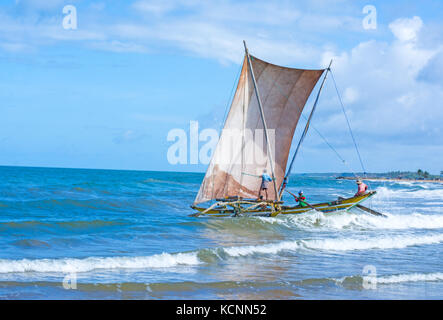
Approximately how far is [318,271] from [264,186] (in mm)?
11569

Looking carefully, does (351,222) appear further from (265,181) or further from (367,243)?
(367,243)

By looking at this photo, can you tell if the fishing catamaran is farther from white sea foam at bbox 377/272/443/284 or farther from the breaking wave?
white sea foam at bbox 377/272/443/284

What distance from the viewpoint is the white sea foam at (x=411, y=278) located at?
12.6 m

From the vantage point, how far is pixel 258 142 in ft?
81.7

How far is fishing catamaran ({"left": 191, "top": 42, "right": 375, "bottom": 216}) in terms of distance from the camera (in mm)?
24250

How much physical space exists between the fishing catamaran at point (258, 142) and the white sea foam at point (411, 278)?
11.4 meters

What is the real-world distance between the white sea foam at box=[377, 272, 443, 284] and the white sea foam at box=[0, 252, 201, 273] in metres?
5.34

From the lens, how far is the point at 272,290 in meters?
11.4

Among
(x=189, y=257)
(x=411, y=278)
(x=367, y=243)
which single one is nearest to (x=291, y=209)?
(x=367, y=243)

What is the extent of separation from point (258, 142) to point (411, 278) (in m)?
13.0

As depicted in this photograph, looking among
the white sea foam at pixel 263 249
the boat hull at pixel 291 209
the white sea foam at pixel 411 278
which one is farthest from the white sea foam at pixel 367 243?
the boat hull at pixel 291 209

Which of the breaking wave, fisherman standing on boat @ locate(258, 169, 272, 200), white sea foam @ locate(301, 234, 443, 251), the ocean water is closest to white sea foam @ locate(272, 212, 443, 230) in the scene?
the ocean water

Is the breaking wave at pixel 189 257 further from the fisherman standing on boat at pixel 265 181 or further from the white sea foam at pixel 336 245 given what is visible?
Answer: the fisherman standing on boat at pixel 265 181
